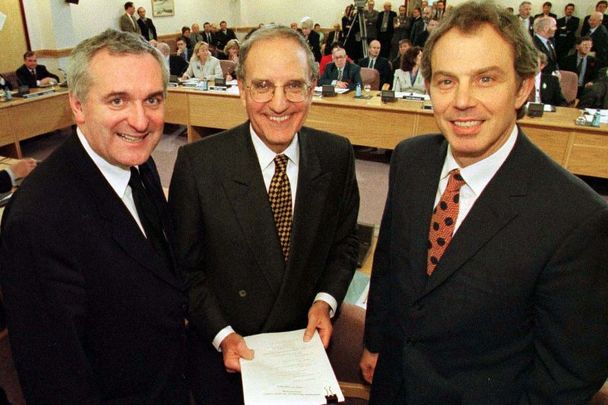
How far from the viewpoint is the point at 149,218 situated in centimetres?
134

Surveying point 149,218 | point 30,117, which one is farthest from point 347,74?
point 149,218

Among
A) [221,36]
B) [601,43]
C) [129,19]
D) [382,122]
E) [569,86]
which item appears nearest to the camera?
[382,122]

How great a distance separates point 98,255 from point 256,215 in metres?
0.47

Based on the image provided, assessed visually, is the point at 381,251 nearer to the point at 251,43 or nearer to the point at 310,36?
the point at 251,43

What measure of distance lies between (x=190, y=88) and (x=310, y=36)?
5.37m

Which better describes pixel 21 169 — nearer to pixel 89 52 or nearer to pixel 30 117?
pixel 89 52

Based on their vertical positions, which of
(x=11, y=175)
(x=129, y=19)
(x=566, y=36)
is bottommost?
(x=11, y=175)

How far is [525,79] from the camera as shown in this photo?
109cm

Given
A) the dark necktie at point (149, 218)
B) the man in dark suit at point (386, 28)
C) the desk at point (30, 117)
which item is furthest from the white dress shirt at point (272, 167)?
the man in dark suit at point (386, 28)

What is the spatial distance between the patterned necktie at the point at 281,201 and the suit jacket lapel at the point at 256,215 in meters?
0.03

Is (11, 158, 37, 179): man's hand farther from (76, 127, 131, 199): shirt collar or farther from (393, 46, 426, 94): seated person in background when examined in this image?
(393, 46, 426, 94): seated person in background

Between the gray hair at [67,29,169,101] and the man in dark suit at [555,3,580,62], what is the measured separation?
11.0 m

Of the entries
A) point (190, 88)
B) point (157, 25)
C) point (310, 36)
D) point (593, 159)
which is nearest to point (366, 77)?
point (190, 88)

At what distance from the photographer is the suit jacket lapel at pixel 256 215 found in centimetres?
141
